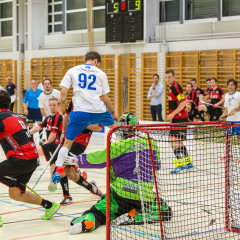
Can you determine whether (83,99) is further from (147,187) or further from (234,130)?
(234,130)

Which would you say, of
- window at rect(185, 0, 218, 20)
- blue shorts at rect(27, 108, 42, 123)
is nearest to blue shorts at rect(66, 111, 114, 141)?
blue shorts at rect(27, 108, 42, 123)

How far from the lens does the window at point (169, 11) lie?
1673 centimetres

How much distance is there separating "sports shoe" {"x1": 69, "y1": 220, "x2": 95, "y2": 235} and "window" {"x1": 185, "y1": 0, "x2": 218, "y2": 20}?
11942 mm

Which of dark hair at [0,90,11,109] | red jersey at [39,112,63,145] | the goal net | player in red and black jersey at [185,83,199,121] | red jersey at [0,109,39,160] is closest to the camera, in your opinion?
the goal net

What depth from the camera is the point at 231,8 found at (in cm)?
1541

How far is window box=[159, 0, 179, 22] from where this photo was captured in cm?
1673

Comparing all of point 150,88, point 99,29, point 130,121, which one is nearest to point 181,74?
point 150,88

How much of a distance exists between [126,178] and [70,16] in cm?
1606

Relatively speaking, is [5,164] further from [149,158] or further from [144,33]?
[144,33]

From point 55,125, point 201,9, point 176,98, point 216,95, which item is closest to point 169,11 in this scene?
point 201,9

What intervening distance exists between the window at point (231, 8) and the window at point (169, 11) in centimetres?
180

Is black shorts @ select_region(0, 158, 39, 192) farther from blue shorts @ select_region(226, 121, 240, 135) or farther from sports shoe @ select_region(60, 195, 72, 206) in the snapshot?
blue shorts @ select_region(226, 121, 240, 135)

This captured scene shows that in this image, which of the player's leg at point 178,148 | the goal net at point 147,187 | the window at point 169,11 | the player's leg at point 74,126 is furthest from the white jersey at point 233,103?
the window at point 169,11

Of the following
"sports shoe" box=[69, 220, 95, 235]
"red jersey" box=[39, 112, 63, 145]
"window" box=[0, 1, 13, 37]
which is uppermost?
"window" box=[0, 1, 13, 37]
